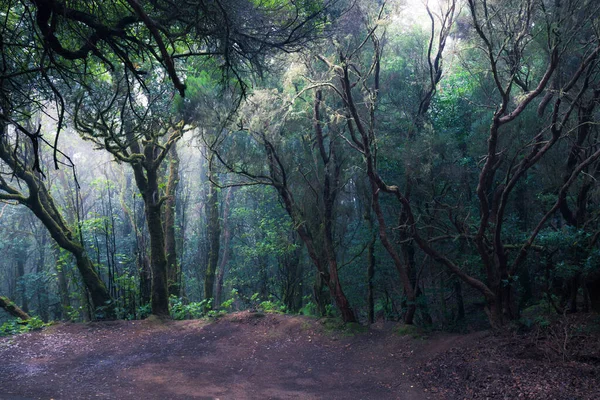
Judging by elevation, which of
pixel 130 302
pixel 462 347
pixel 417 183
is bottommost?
pixel 462 347

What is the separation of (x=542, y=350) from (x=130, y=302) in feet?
30.2

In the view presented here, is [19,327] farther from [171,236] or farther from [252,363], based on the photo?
[252,363]

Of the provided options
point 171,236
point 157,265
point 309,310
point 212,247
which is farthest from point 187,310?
point 212,247

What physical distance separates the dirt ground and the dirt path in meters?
0.02

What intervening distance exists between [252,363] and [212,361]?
2.31 ft

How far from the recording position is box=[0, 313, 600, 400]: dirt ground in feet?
18.7

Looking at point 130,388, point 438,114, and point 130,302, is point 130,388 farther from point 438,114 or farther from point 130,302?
point 438,114

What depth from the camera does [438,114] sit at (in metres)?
10.2

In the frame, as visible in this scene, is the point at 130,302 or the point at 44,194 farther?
the point at 44,194

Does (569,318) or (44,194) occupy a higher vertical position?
(44,194)

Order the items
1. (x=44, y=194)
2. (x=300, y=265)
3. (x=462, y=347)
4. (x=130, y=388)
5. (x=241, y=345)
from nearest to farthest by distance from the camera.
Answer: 1. (x=130, y=388)
2. (x=462, y=347)
3. (x=241, y=345)
4. (x=44, y=194)
5. (x=300, y=265)

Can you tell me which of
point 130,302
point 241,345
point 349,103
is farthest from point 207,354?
point 349,103

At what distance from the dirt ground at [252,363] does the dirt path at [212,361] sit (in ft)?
0.06

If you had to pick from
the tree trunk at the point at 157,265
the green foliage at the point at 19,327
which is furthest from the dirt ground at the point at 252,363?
the green foliage at the point at 19,327
